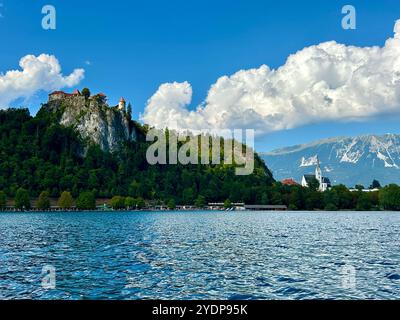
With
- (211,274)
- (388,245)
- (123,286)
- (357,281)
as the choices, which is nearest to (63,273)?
(123,286)

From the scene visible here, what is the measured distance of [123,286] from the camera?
3244cm

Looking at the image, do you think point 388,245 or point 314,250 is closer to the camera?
point 314,250
